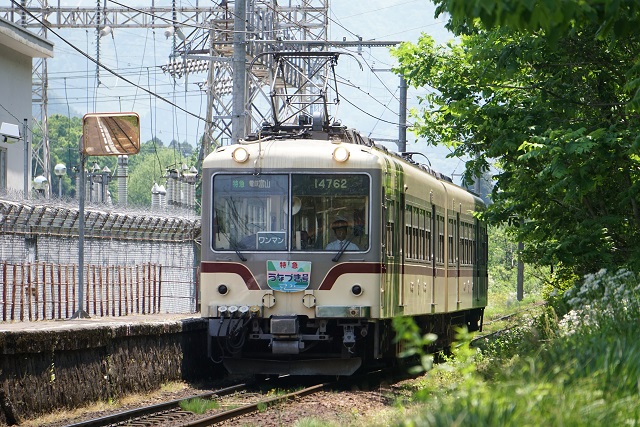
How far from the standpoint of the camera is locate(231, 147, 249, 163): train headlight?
15156mm

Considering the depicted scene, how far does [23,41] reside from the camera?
33.4 metres

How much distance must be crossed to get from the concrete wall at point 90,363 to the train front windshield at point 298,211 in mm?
1654

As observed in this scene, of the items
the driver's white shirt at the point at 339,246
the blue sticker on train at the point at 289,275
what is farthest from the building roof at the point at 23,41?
the driver's white shirt at the point at 339,246

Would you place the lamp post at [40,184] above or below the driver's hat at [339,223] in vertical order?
above

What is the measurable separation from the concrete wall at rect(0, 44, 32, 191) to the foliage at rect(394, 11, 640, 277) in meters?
17.5

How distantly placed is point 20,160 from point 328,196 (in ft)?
70.4

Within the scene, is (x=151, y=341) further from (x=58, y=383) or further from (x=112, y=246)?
(x=112, y=246)

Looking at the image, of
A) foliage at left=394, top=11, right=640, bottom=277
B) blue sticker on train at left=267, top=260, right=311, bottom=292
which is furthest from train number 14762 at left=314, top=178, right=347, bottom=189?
foliage at left=394, top=11, right=640, bottom=277

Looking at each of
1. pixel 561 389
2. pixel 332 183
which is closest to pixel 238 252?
pixel 332 183

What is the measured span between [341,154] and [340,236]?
104cm

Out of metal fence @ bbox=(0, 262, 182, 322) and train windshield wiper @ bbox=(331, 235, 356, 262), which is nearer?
train windshield wiper @ bbox=(331, 235, 356, 262)

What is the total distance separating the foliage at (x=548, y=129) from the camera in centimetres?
1477

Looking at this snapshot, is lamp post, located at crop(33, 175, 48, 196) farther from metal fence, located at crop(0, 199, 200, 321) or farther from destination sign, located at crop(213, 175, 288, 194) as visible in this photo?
destination sign, located at crop(213, 175, 288, 194)

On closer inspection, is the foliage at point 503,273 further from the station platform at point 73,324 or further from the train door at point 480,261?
the station platform at point 73,324
